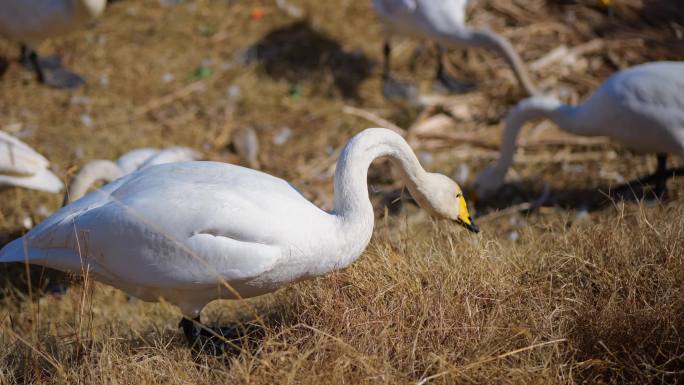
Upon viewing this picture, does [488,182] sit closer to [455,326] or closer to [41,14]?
[455,326]

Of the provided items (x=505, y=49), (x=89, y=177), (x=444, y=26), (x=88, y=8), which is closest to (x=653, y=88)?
(x=505, y=49)

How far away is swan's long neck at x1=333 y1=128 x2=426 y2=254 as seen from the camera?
3.04m

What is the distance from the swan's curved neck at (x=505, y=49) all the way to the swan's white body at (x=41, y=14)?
3.09m

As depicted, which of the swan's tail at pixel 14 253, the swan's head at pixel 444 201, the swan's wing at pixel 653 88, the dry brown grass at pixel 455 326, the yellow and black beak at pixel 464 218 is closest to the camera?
the dry brown grass at pixel 455 326

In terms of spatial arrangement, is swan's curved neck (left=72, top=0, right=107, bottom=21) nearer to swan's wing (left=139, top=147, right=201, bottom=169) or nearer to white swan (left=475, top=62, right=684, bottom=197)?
swan's wing (left=139, top=147, right=201, bottom=169)

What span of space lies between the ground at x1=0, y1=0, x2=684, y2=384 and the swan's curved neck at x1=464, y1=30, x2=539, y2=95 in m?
0.36

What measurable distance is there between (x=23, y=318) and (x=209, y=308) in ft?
3.25

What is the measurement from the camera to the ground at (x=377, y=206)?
9.14 ft

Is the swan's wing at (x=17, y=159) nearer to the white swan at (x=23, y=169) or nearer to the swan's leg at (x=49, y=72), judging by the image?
the white swan at (x=23, y=169)

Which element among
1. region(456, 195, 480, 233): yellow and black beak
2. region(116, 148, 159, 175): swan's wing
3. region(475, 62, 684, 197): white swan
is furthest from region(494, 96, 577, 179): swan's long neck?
region(116, 148, 159, 175): swan's wing

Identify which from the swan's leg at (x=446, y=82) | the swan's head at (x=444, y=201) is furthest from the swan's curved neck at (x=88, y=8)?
the swan's head at (x=444, y=201)

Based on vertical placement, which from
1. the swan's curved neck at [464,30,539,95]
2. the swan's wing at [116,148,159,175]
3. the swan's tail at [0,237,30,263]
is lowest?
the swan's curved neck at [464,30,539,95]

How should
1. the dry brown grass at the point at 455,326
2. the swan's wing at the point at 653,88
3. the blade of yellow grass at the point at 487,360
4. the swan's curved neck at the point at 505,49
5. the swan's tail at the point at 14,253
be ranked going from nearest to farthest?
the blade of yellow grass at the point at 487,360, the dry brown grass at the point at 455,326, the swan's tail at the point at 14,253, the swan's wing at the point at 653,88, the swan's curved neck at the point at 505,49

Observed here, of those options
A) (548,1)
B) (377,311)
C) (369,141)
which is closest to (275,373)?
(377,311)
